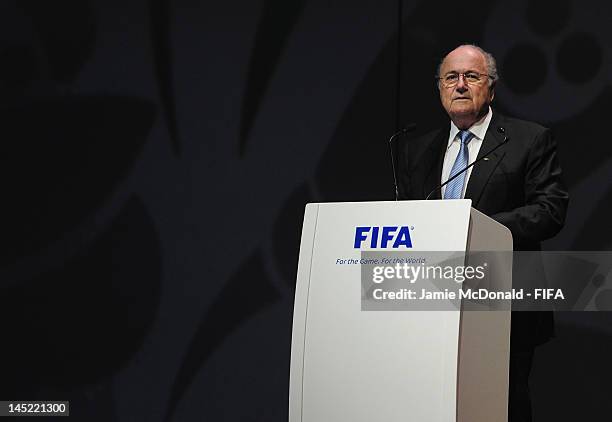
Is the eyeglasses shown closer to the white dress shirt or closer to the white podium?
the white dress shirt

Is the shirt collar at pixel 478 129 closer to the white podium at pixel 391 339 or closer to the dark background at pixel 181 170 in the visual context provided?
the white podium at pixel 391 339

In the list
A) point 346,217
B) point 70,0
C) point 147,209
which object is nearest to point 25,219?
point 147,209

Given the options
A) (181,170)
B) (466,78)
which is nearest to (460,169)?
(466,78)

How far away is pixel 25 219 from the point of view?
391 centimetres

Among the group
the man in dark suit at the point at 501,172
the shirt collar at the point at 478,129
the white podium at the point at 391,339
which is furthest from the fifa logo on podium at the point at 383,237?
the shirt collar at the point at 478,129

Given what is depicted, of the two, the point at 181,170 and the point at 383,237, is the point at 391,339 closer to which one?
the point at 383,237

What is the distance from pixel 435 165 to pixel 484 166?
19 centimetres

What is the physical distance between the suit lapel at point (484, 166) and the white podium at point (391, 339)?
255 millimetres

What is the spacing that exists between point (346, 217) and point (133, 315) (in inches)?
71.7

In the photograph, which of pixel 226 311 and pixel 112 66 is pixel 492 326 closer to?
pixel 226 311

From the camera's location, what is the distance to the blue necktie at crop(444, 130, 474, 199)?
260cm

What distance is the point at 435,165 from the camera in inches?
108

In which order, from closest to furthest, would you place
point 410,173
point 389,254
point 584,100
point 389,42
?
point 389,254, point 410,173, point 584,100, point 389,42

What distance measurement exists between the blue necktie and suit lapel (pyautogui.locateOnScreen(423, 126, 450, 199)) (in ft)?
0.16
